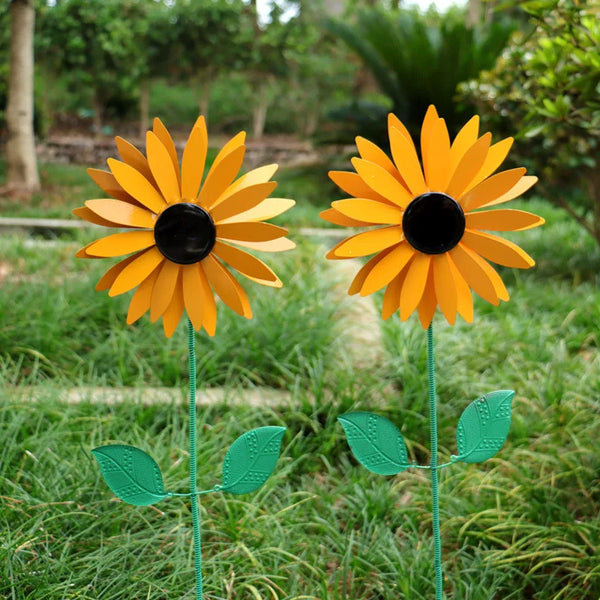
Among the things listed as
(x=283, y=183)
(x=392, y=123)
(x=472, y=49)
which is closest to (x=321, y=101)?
(x=283, y=183)

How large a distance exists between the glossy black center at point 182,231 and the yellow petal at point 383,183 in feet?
0.95

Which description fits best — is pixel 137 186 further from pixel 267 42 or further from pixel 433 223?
pixel 267 42

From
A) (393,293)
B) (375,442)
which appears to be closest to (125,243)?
(393,293)

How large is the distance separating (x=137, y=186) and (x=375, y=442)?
649mm

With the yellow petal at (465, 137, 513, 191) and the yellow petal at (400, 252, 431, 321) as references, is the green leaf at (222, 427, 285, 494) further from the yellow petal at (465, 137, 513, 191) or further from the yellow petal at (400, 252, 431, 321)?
the yellow petal at (465, 137, 513, 191)

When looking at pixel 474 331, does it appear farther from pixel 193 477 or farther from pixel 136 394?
pixel 193 477

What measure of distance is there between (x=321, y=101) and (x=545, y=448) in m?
12.5

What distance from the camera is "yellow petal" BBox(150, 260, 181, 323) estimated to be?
1.20m

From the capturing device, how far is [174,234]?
1178mm

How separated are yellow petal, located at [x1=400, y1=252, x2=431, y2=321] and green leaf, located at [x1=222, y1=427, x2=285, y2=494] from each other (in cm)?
34

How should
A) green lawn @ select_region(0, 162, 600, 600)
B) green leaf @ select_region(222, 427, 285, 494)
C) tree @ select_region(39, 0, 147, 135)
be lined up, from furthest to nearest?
tree @ select_region(39, 0, 147, 135), green lawn @ select_region(0, 162, 600, 600), green leaf @ select_region(222, 427, 285, 494)

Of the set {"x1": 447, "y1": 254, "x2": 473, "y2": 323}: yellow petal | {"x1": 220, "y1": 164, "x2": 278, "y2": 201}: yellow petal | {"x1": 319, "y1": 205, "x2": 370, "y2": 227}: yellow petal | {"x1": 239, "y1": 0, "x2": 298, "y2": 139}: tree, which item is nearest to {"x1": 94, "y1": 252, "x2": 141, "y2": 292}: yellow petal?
{"x1": 220, "y1": 164, "x2": 278, "y2": 201}: yellow petal

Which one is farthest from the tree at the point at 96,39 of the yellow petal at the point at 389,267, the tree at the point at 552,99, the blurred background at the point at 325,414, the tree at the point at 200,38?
the yellow petal at the point at 389,267

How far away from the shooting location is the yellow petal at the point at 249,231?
1198 millimetres
